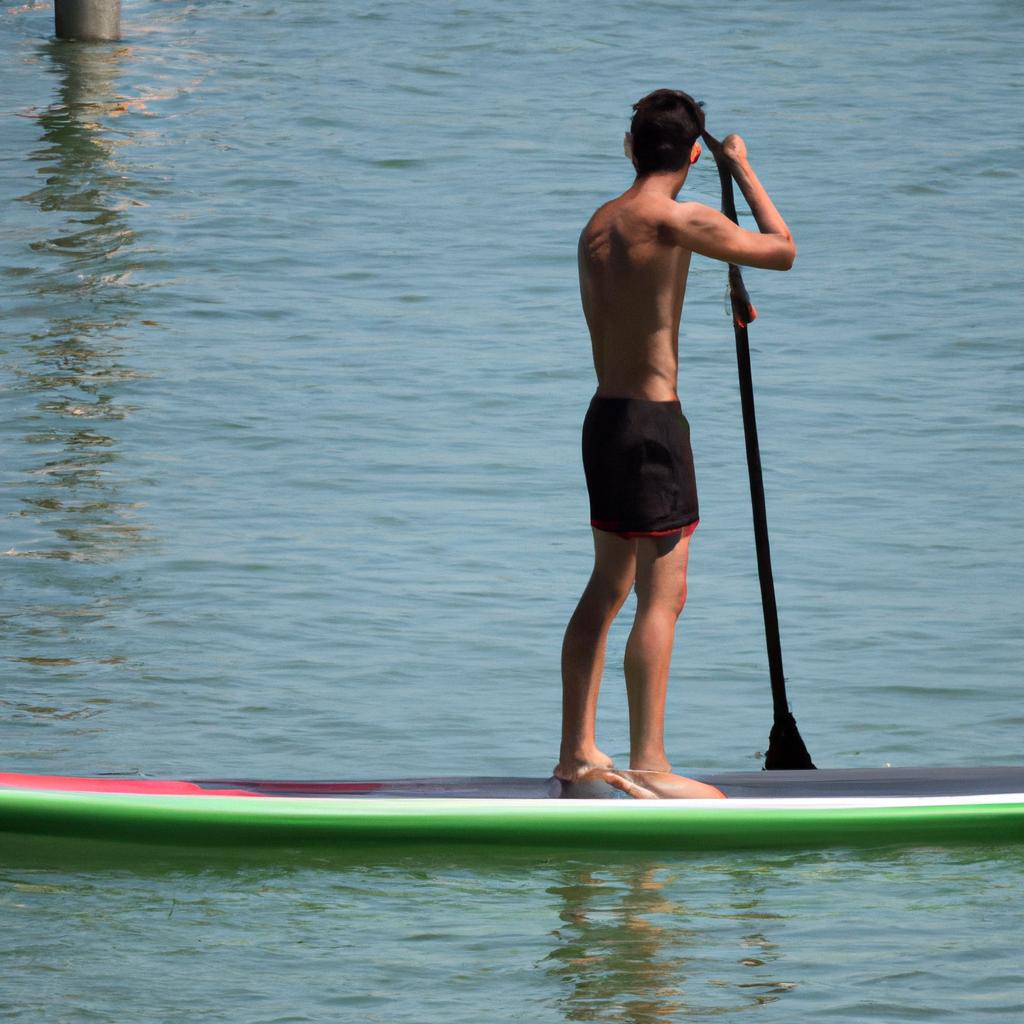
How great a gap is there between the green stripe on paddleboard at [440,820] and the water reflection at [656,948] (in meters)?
0.10

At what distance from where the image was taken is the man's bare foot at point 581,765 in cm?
485

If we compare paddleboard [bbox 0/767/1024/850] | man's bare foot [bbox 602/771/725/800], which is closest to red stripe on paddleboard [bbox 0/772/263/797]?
paddleboard [bbox 0/767/1024/850]

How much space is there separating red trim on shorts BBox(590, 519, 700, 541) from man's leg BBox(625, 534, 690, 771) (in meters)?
0.02

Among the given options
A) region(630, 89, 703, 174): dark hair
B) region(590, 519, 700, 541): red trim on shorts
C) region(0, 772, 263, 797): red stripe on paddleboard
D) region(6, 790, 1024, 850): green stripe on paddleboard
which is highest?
Result: region(630, 89, 703, 174): dark hair

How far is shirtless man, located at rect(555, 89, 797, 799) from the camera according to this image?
4.60m

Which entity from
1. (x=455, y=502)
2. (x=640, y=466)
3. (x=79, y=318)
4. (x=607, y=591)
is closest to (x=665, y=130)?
(x=640, y=466)

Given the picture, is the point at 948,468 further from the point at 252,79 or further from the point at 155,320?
the point at 252,79

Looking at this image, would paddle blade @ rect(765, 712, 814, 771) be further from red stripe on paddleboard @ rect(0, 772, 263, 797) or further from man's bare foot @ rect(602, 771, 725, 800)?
red stripe on paddleboard @ rect(0, 772, 263, 797)

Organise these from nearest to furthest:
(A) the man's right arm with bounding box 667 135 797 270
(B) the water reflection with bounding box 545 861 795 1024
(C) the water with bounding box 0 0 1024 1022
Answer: (B) the water reflection with bounding box 545 861 795 1024, (C) the water with bounding box 0 0 1024 1022, (A) the man's right arm with bounding box 667 135 797 270

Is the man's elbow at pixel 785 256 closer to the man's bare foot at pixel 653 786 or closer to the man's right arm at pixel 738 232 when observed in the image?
the man's right arm at pixel 738 232

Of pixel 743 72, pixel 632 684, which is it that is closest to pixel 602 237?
pixel 632 684

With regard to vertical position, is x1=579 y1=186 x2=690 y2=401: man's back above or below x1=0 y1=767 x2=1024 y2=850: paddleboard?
above

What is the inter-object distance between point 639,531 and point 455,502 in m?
3.96

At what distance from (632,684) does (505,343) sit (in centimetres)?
705
